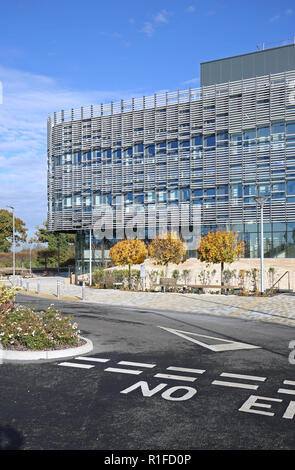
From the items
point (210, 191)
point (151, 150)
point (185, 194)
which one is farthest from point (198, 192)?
point (151, 150)

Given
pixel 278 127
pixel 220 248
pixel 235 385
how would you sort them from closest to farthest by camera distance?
1. pixel 235 385
2. pixel 220 248
3. pixel 278 127

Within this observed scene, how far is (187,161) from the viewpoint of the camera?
42875 millimetres

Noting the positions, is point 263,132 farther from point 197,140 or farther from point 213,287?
point 213,287

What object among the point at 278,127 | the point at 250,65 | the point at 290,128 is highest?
the point at 250,65

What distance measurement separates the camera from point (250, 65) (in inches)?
1965

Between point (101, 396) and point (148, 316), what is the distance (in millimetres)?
10098

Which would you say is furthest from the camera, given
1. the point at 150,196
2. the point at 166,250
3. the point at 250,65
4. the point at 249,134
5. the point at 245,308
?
the point at 250,65

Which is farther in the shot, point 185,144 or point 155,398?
point 185,144

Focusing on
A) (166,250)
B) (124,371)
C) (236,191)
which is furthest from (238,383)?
(236,191)

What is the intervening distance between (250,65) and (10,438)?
52.5m

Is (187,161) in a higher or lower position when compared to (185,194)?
higher

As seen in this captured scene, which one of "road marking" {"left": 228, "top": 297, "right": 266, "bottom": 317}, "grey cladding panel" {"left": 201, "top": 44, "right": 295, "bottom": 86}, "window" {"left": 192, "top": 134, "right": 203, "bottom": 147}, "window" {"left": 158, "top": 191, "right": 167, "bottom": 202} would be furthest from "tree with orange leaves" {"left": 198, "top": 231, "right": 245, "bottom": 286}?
"grey cladding panel" {"left": 201, "top": 44, "right": 295, "bottom": 86}

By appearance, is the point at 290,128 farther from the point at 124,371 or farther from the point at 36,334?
the point at 124,371

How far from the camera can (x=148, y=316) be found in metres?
17.0
